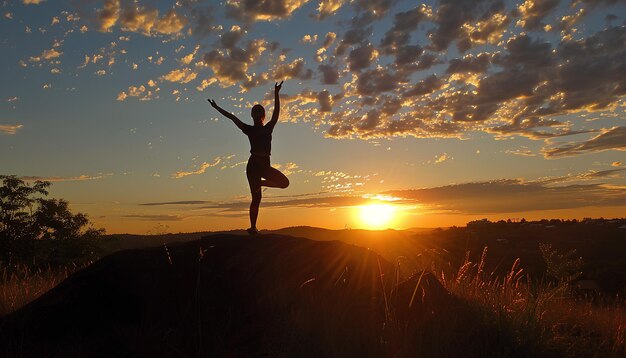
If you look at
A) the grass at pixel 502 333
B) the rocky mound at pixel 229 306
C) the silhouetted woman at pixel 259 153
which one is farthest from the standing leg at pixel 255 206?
the grass at pixel 502 333

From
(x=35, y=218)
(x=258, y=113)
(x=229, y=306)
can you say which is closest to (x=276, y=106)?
(x=258, y=113)

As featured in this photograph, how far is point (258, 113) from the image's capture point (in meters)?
10.3

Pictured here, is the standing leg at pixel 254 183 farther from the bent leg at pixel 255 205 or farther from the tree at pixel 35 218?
the tree at pixel 35 218

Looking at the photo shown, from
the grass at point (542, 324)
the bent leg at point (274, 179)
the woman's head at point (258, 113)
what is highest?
the woman's head at point (258, 113)

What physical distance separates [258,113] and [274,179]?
1460 millimetres

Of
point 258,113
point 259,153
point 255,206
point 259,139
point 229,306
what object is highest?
point 258,113

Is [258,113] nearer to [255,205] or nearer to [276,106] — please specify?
[276,106]

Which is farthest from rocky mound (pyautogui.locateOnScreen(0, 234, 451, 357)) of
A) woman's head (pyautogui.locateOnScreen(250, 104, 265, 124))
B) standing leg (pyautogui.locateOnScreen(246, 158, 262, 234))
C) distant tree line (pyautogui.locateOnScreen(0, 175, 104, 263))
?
distant tree line (pyautogui.locateOnScreen(0, 175, 104, 263))

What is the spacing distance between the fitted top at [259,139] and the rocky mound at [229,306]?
2732mm

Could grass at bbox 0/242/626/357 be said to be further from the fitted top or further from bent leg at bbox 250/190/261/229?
the fitted top

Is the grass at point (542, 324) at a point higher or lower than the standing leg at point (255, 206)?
lower

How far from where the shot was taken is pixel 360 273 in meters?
7.32

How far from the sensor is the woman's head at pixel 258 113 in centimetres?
1026

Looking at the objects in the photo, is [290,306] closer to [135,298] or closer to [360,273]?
[360,273]
